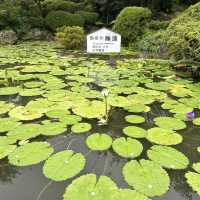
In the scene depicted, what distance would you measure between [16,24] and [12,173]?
842 centimetres

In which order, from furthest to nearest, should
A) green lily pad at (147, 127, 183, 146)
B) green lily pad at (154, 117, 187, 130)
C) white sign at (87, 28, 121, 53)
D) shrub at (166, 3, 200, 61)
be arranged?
white sign at (87, 28, 121, 53) < shrub at (166, 3, 200, 61) < green lily pad at (154, 117, 187, 130) < green lily pad at (147, 127, 183, 146)

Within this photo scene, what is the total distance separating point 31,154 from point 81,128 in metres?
0.62

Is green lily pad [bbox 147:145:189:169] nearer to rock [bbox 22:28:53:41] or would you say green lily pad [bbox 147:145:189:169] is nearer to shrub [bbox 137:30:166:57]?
shrub [bbox 137:30:166:57]

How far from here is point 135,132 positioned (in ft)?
8.81

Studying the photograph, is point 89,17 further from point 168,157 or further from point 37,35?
point 168,157

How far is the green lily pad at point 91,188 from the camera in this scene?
174 cm

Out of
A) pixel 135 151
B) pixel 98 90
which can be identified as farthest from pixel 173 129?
pixel 98 90

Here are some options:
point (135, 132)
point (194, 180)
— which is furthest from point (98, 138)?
point (194, 180)

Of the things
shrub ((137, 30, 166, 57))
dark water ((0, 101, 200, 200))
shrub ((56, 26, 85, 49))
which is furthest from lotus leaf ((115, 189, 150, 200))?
shrub ((56, 26, 85, 49))

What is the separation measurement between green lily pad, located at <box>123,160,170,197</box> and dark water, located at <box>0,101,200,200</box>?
2.3 inches

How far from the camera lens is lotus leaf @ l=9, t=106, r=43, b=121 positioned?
2.95m

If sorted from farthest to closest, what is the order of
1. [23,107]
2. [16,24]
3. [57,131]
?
[16,24] < [23,107] < [57,131]

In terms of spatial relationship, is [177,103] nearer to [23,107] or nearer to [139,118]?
[139,118]

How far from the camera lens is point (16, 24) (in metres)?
9.64
